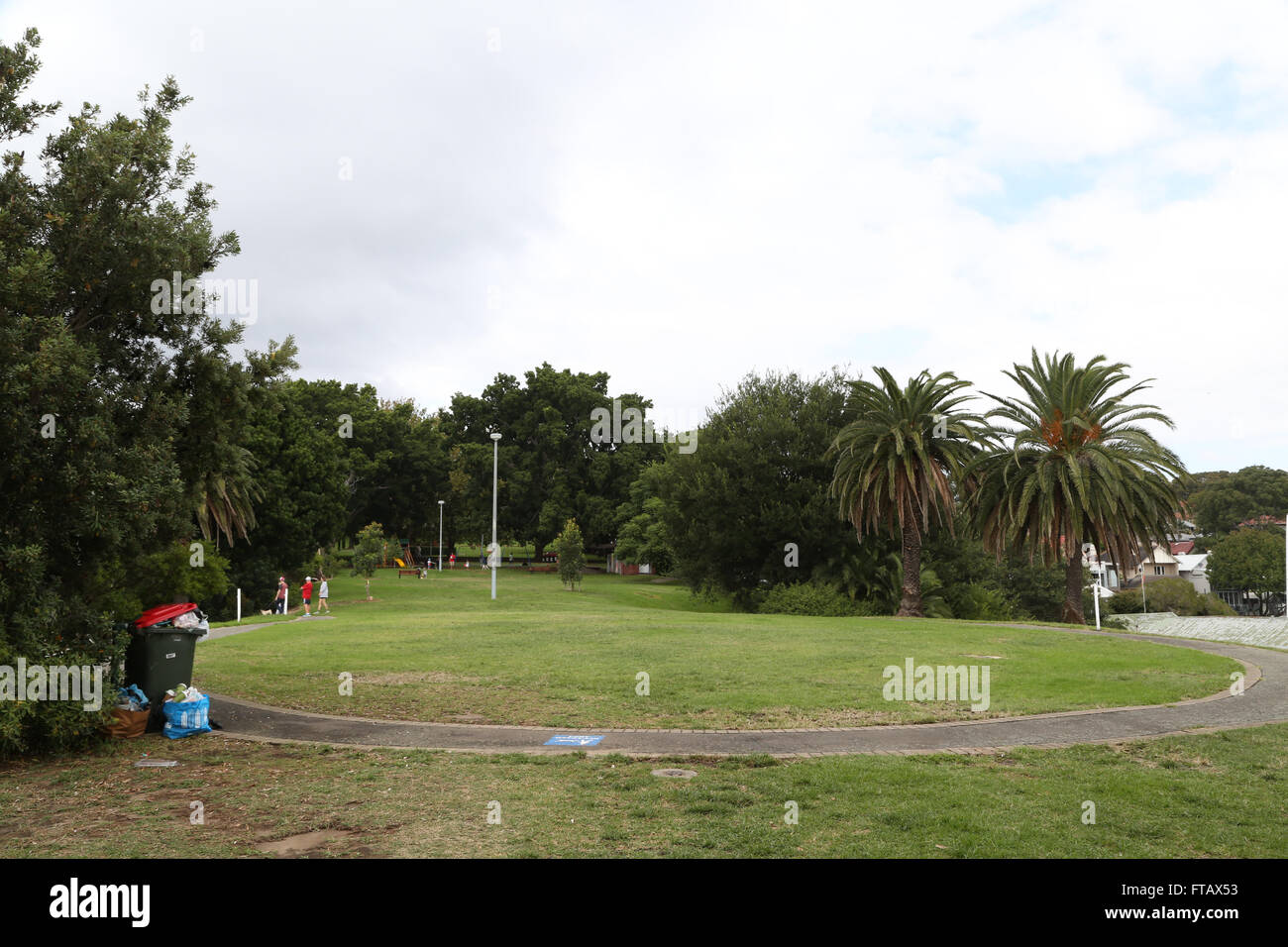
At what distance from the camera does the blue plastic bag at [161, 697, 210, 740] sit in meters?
9.70

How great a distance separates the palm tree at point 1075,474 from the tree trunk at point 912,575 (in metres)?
3.43

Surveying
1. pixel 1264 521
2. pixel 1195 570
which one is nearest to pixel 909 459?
pixel 1195 570

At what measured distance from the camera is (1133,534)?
32281mm

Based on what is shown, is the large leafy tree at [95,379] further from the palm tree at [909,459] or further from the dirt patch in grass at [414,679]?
the palm tree at [909,459]

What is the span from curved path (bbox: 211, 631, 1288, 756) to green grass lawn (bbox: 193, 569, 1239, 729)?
0.47 meters

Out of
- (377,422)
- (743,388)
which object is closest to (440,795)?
(743,388)

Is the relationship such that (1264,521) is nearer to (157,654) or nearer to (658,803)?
(658,803)

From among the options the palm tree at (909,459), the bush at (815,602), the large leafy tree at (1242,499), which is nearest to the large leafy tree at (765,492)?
the bush at (815,602)

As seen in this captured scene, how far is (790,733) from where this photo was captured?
9.41m

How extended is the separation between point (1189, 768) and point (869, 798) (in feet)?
10.7

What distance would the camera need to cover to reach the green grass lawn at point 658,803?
18.5ft

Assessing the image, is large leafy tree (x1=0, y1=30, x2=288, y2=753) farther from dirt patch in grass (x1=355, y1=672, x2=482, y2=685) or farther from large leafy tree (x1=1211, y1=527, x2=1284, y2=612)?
→ large leafy tree (x1=1211, y1=527, x2=1284, y2=612)

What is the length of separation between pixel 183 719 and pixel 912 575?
2875cm
